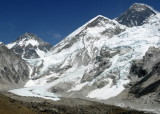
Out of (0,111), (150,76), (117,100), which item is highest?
(150,76)

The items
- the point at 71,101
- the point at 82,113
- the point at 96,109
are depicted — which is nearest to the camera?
the point at 82,113

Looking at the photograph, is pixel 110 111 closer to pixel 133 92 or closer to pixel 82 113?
pixel 82 113

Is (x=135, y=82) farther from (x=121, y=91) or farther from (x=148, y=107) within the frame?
(x=148, y=107)

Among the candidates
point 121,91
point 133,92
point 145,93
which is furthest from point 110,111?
point 121,91

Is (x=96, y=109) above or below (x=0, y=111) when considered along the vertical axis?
above

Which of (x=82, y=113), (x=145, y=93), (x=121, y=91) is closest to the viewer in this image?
(x=82, y=113)

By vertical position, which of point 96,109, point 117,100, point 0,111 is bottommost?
point 0,111

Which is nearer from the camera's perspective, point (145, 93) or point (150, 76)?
point (145, 93)

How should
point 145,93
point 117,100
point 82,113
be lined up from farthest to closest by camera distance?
point 117,100 → point 145,93 → point 82,113

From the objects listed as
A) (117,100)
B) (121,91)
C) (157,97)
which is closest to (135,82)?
(121,91)
